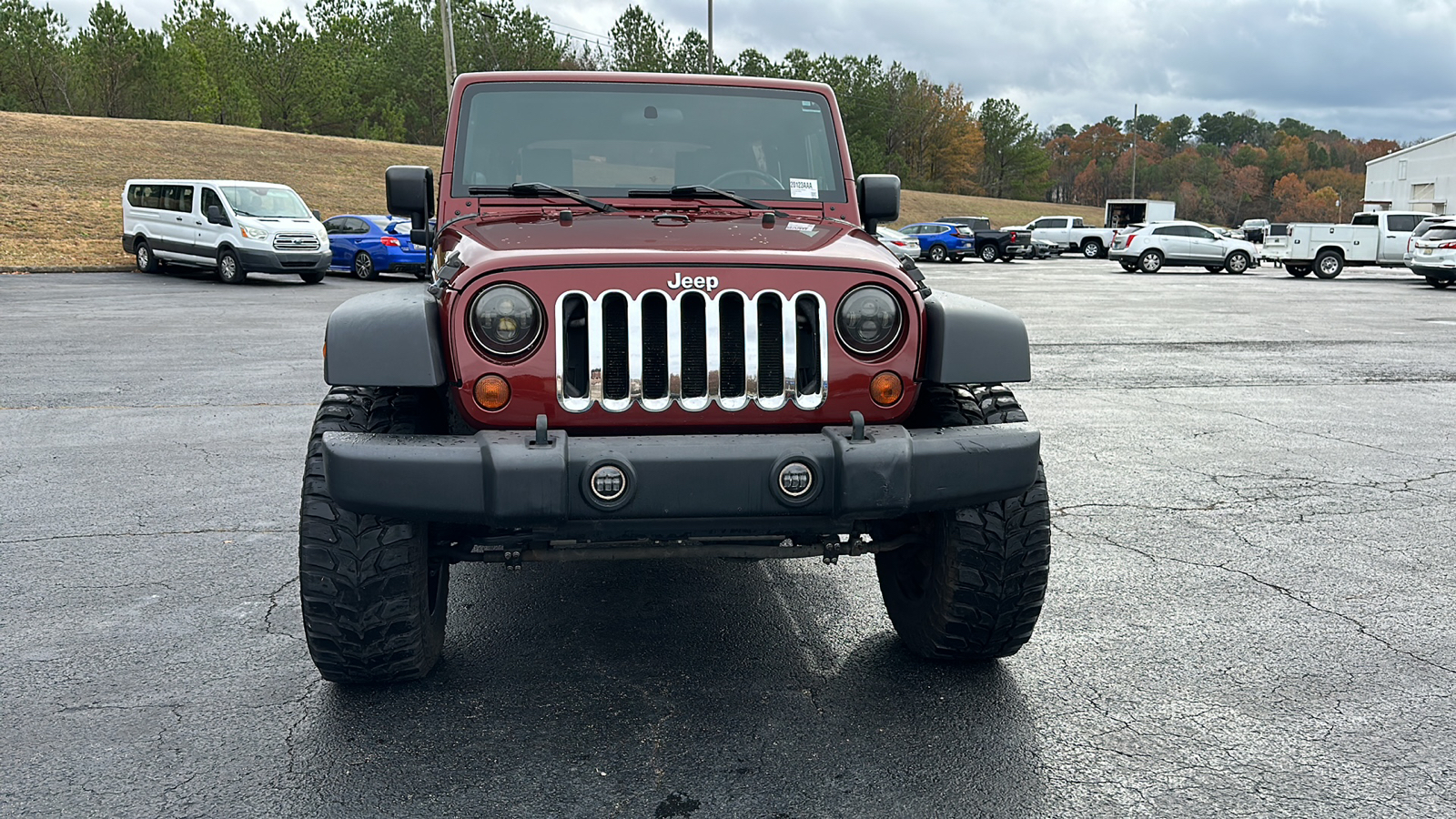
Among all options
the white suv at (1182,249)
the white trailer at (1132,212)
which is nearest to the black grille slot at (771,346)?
the white suv at (1182,249)

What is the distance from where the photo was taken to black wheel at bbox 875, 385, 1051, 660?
3.31 metres

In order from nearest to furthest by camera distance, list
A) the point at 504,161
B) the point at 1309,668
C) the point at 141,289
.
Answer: the point at 1309,668 → the point at 504,161 → the point at 141,289

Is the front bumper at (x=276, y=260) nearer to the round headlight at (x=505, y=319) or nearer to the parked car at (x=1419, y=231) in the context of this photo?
the round headlight at (x=505, y=319)

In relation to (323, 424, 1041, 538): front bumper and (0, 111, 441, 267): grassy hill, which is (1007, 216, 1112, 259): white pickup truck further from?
(323, 424, 1041, 538): front bumper

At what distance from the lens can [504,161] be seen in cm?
448

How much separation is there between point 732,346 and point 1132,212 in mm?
55743

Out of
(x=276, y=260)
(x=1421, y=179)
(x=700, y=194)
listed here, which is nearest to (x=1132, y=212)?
(x=1421, y=179)

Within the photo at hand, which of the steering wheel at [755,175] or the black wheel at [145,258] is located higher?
the steering wheel at [755,175]

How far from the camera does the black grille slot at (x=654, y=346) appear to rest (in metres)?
3.04

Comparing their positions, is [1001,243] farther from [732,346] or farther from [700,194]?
[732,346]

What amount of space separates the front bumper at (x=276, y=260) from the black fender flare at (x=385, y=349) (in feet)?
64.3

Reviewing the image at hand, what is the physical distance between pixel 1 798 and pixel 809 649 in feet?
7.49

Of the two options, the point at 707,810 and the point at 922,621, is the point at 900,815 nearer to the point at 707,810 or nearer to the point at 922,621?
the point at 707,810

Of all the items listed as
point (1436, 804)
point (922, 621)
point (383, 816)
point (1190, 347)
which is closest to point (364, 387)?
point (383, 816)
